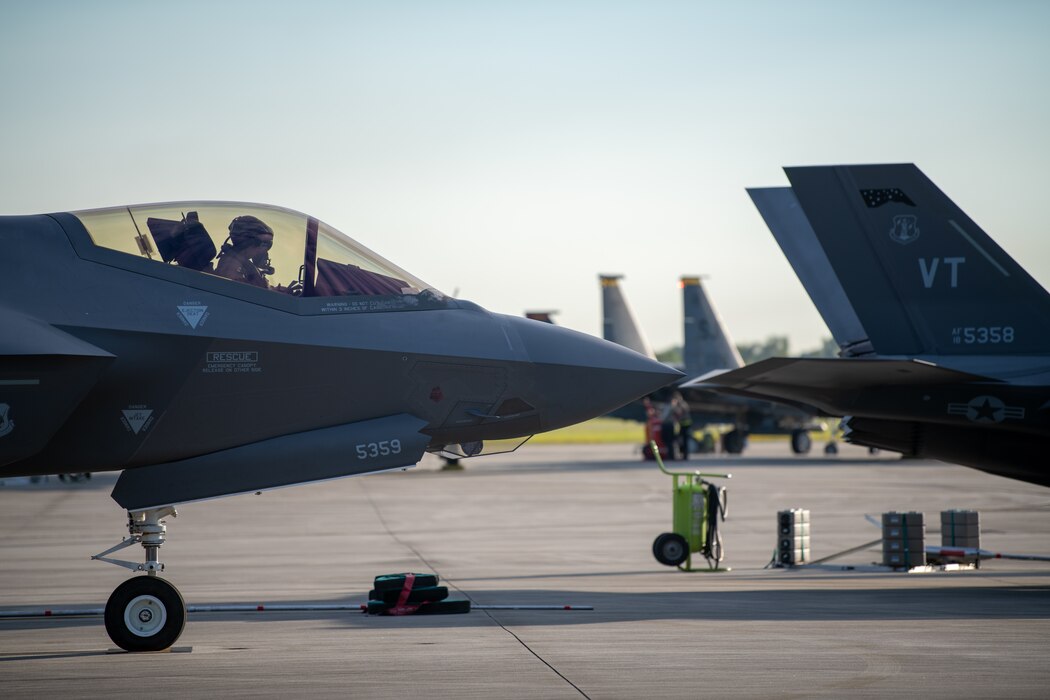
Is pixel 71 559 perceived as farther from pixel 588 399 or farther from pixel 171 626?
pixel 588 399

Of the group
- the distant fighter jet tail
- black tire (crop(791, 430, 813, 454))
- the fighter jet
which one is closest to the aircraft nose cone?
the fighter jet

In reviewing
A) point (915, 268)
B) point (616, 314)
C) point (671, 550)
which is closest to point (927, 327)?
point (915, 268)

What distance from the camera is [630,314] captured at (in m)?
49.0

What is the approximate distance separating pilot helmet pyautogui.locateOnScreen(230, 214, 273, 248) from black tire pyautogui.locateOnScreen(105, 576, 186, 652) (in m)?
2.67

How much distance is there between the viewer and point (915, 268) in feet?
44.0

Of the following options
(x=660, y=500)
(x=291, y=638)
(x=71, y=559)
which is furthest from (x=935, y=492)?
(x=291, y=638)

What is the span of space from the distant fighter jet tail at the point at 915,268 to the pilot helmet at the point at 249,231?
7.19 m

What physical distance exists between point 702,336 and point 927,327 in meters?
36.7

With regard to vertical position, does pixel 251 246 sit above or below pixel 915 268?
below

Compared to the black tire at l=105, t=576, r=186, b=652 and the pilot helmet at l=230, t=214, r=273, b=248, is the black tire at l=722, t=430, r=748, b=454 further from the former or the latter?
the black tire at l=105, t=576, r=186, b=652

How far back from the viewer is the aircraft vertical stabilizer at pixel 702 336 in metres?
49.4

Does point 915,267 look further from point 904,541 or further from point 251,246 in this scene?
point 251,246

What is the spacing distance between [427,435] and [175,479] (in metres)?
1.93

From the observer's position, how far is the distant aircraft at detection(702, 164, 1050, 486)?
12703 mm
